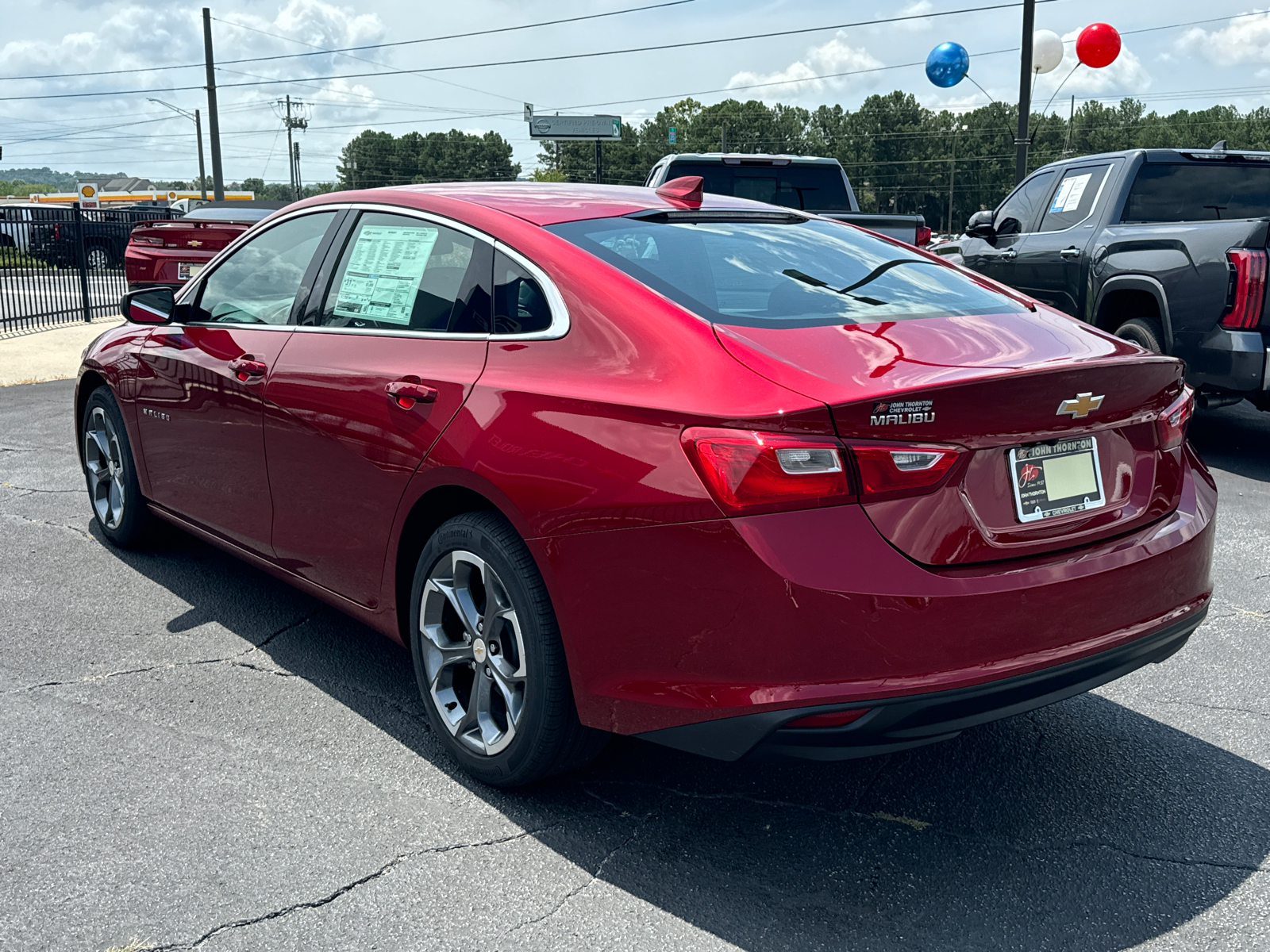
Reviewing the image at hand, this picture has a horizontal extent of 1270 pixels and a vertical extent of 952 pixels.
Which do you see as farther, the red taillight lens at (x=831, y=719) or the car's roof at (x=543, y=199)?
the car's roof at (x=543, y=199)

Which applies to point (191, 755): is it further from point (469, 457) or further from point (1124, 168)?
point (1124, 168)

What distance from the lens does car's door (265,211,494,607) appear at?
3.11 meters

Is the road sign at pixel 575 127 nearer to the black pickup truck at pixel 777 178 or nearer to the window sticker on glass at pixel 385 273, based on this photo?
the black pickup truck at pixel 777 178

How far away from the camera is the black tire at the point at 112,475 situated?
491 cm

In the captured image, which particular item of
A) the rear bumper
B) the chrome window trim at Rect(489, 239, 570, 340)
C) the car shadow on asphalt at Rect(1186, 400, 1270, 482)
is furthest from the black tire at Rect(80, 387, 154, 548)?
the car shadow on asphalt at Rect(1186, 400, 1270, 482)

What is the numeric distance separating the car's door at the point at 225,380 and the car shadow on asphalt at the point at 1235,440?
532 centimetres

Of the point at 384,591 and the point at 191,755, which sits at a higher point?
the point at 384,591

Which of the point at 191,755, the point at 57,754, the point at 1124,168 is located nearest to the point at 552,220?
the point at 191,755

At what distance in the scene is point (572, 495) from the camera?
2604 millimetres

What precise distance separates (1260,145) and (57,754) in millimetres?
109888

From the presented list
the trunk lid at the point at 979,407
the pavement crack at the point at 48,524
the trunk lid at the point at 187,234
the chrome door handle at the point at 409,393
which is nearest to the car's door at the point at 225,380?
the chrome door handle at the point at 409,393

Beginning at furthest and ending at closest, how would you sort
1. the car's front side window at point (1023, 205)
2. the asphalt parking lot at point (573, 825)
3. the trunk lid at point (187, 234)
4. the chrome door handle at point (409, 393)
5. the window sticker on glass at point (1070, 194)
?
1. the trunk lid at point (187, 234)
2. the car's front side window at point (1023, 205)
3. the window sticker on glass at point (1070, 194)
4. the chrome door handle at point (409, 393)
5. the asphalt parking lot at point (573, 825)

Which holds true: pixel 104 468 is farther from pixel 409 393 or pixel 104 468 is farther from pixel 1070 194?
pixel 1070 194

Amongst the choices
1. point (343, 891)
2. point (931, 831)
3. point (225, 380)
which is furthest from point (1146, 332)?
point (343, 891)
